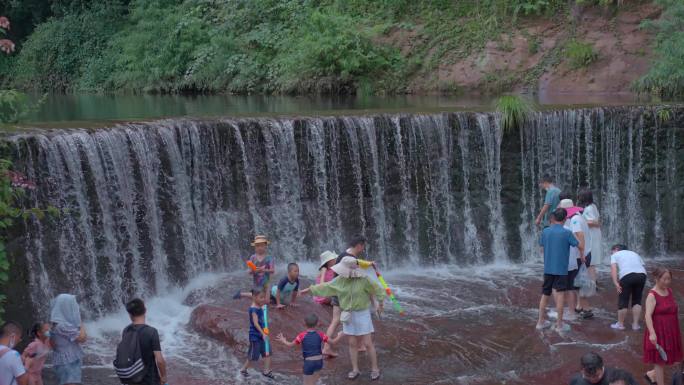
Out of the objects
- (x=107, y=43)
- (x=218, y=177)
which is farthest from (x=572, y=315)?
(x=107, y=43)

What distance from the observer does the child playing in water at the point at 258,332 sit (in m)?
7.90

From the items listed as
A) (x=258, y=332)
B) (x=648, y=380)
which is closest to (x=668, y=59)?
(x=648, y=380)

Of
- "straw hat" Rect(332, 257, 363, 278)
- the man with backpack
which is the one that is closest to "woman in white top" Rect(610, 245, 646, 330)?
"straw hat" Rect(332, 257, 363, 278)

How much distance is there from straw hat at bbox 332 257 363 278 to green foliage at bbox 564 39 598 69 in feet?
46.1

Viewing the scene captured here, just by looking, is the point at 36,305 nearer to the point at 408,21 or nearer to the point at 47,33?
the point at 408,21

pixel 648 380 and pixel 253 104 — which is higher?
pixel 253 104

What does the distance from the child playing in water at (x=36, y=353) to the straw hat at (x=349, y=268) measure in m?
2.70

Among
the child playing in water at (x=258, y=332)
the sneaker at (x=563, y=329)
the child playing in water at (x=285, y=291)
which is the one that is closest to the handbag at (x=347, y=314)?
the child playing in water at (x=258, y=332)

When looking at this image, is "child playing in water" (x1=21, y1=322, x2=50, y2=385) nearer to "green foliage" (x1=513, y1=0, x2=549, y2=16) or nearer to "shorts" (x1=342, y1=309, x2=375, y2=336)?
"shorts" (x1=342, y1=309, x2=375, y2=336)

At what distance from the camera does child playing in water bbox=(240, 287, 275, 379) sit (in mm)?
Result: 7902

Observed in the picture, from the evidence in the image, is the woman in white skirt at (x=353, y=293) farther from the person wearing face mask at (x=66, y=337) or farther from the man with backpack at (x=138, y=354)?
the person wearing face mask at (x=66, y=337)

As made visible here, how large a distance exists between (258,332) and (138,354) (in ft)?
6.55

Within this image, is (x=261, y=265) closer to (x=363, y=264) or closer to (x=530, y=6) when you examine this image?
(x=363, y=264)

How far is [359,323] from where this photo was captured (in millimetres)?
7824
